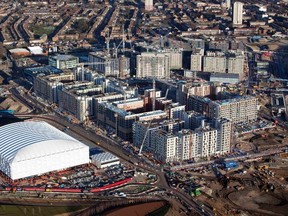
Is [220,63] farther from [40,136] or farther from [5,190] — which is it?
[5,190]

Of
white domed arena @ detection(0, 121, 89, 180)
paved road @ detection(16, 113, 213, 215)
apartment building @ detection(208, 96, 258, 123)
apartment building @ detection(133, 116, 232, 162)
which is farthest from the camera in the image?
apartment building @ detection(208, 96, 258, 123)

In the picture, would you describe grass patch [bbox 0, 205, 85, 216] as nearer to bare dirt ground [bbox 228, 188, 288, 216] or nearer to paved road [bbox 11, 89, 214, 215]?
paved road [bbox 11, 89, 214, 215]

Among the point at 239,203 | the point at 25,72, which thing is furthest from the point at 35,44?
the point at 239,203

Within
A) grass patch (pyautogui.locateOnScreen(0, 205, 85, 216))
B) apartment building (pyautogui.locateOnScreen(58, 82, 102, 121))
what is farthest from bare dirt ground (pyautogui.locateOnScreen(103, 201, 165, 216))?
apartment building (pyautogui.locateOnScreen(58, 82, 102, 121))

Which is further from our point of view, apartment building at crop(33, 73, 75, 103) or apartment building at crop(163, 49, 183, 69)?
apartment building at crop(163, 49, 183, 69)

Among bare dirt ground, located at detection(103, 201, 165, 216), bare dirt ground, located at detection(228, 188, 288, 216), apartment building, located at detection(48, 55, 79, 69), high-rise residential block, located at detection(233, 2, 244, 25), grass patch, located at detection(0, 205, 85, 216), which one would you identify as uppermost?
high-rise residential block, located at detection(233, 2, 244, 25)

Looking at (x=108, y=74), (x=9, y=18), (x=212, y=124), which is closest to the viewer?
(x=212, y=124)

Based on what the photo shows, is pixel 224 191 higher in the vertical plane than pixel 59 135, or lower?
lower

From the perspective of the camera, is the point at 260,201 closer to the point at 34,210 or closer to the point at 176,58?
the point at 34,210
